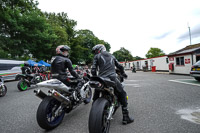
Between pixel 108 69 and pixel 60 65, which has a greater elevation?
pixel 60 65

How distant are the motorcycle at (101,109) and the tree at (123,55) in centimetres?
7017

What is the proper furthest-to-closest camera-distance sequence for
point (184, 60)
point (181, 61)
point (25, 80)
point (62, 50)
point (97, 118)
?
point (181, 61) < point (184, 60) < point (25, 80) < point (62, 50) < point (97, 118)

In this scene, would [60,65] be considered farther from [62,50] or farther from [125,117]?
[125,117]

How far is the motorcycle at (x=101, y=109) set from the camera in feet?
5.50

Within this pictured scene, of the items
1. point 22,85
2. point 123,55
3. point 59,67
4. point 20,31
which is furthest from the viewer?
point 123,55

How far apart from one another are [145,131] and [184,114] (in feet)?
4.49

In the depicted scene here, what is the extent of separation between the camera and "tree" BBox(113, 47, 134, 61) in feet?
240

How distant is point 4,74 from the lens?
12703mm

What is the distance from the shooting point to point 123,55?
7419 centimetres

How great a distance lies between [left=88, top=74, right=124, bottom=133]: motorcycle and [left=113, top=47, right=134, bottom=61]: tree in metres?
70.2

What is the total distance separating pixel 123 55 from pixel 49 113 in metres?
74.3

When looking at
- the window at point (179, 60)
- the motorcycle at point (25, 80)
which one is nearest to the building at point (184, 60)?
the window at point (179, 60)

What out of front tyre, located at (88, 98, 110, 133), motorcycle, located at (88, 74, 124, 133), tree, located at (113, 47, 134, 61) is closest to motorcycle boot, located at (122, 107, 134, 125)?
motorcycle, located at (88, 74, 124, 133)

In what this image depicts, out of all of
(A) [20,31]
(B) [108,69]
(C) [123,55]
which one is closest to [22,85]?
(B) [108,69]
